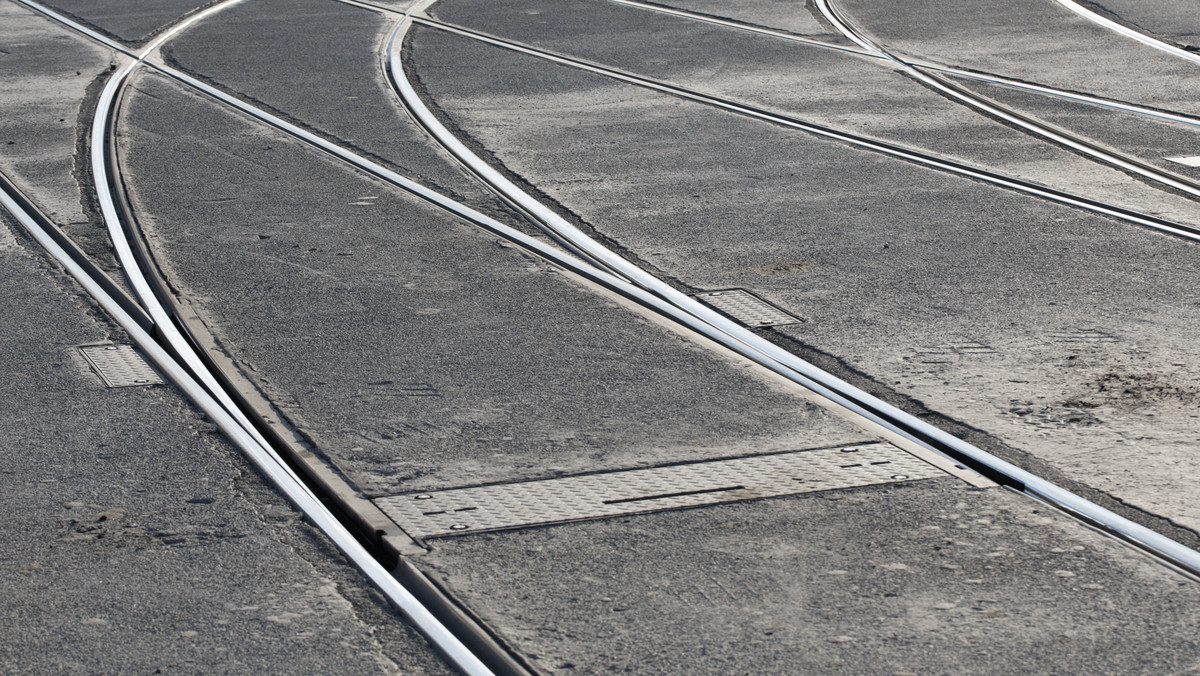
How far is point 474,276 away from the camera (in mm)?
7711

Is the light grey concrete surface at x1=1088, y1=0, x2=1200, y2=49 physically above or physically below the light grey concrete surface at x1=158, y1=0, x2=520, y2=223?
above

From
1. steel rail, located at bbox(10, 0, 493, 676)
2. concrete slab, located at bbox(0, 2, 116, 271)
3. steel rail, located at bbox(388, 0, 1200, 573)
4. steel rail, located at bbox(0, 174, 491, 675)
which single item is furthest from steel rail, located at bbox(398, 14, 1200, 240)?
steel rail, located at bbox(0, 174, 491, 675)

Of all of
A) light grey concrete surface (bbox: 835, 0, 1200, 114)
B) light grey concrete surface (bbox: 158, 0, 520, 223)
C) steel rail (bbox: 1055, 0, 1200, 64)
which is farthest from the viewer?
steel rail (bbox: 1055, 0, 1200, 64)

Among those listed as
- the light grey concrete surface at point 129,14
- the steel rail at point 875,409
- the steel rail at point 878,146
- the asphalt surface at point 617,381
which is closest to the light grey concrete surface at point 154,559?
the asphalt surface at point 617,381

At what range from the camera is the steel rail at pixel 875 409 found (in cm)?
463

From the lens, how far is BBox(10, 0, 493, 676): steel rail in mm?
4219

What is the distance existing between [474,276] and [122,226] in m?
2.61

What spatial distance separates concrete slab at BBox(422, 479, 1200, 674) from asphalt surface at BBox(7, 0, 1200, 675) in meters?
0.01

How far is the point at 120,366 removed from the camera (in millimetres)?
6391

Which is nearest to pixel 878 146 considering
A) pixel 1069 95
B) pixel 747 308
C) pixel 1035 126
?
pixel 1035 126

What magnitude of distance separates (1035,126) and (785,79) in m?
2.78

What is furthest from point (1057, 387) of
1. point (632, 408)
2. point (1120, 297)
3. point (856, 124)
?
point (856, 124)

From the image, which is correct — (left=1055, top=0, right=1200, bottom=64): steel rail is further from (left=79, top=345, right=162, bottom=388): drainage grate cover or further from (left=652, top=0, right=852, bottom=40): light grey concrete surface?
(left=79, top=345, right=162, bottom=388): drainage grate cover

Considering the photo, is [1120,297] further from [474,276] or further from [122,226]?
[122,226]
